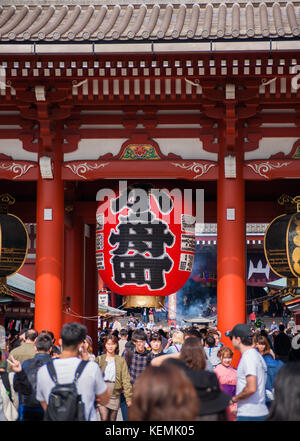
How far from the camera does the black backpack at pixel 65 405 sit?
4750 mm

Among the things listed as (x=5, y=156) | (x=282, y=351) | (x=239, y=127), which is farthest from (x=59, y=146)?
(x=282, y=351)

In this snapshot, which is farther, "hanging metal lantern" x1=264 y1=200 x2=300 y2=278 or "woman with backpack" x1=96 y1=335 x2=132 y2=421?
"hanging metal lantern" x1=264 y1=200 x2=300 y2=278

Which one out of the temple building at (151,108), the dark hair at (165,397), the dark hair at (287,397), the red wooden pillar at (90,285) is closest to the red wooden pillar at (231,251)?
the temple building at (151,108)

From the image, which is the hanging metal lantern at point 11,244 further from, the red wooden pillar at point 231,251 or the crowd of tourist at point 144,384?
the red wooden pillar at point 231,251

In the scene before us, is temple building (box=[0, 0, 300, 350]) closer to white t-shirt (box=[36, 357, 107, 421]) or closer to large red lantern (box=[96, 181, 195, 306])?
large red lantern (box=[96, 181, 195, 306])

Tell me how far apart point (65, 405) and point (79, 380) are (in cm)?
32

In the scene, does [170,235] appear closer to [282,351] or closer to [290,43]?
[282,351]

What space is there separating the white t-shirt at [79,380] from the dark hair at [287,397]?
1706 millimetres

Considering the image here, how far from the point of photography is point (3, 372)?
19.8 feet

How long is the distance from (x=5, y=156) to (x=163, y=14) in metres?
4.01

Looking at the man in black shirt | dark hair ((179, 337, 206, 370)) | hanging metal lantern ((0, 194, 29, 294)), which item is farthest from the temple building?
dark hair ((179, 337, 206, 370))

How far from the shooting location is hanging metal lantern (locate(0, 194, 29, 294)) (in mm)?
11086

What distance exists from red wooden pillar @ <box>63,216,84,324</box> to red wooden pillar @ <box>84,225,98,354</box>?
2.07 ft

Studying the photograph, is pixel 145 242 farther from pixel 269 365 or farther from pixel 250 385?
pixel 250 385
